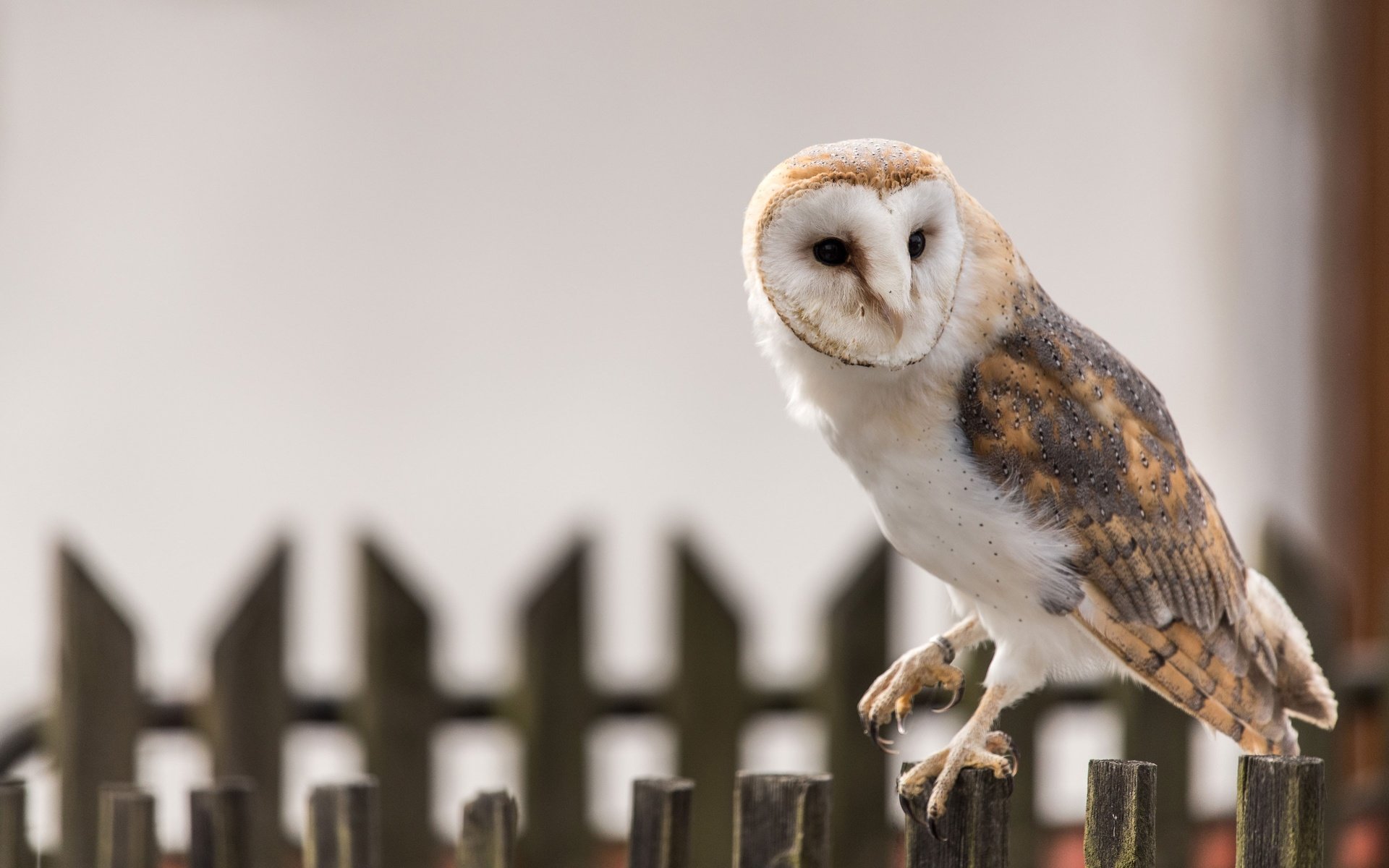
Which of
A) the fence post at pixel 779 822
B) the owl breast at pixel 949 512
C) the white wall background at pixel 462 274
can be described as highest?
the white wall background at pixel 462 274

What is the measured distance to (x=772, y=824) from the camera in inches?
53.2

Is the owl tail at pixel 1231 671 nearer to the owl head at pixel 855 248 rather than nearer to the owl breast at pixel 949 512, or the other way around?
the owl breast at pixel 949 512

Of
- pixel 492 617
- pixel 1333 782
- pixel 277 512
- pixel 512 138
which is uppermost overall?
pixel 512 138

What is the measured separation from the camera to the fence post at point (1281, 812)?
1.23m

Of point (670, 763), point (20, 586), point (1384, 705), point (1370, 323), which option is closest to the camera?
point (670, 763)

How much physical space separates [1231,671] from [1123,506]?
22 centimetres

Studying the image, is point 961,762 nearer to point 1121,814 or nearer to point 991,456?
point 1121,814

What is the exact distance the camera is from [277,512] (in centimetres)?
372

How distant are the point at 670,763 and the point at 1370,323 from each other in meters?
2.66

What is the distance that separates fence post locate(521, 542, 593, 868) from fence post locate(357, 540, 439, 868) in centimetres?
19

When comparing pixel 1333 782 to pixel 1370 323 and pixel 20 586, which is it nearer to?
pixel 1370 323

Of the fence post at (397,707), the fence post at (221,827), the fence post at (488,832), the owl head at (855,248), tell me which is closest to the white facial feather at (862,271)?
the owl head at (855,248)

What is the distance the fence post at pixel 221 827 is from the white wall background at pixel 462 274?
2.05m

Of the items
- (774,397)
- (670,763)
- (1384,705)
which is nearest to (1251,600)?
(670,763)
